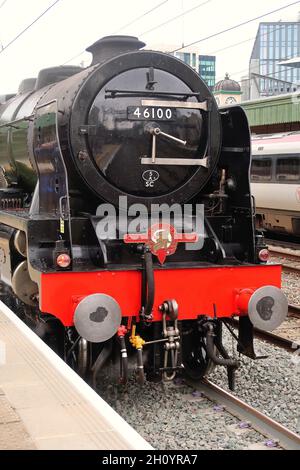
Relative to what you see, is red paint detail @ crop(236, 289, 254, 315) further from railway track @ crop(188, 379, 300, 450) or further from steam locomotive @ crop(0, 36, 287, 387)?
railway track @ crop(188, 379, 300, 450)

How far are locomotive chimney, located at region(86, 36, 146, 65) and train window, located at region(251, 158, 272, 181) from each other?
1102cm

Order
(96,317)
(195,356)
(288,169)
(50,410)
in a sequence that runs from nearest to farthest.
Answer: (50,410) → (96,317) → (195,356) → (288,169)

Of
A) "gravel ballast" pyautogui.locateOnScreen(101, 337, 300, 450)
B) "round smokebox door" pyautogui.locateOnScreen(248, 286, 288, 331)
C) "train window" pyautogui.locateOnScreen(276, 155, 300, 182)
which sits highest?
"train window" pyautogui.locateOnScreen(276, 155, 300, 182)

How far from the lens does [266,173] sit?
53.6 ft

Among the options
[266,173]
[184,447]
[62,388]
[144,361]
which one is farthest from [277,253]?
[62,388]

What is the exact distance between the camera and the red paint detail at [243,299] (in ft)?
16.3

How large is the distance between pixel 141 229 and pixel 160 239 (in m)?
0.22

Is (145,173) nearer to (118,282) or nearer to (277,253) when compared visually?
(118,282)

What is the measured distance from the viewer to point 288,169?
1515cm

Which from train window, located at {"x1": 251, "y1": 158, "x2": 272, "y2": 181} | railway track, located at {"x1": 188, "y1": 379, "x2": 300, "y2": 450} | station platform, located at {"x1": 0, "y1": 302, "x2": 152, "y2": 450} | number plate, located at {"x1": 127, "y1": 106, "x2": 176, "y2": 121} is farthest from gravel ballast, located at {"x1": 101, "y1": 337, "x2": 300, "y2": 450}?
train window, located at {"x1": 251, "y1": 158, "x2": 272, "y2": 181}

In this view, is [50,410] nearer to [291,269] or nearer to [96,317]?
[96,317]

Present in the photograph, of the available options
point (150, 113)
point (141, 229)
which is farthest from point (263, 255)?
point (150, 113)

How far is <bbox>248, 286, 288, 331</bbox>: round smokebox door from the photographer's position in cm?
493

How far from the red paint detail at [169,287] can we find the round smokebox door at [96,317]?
0.11 metres
